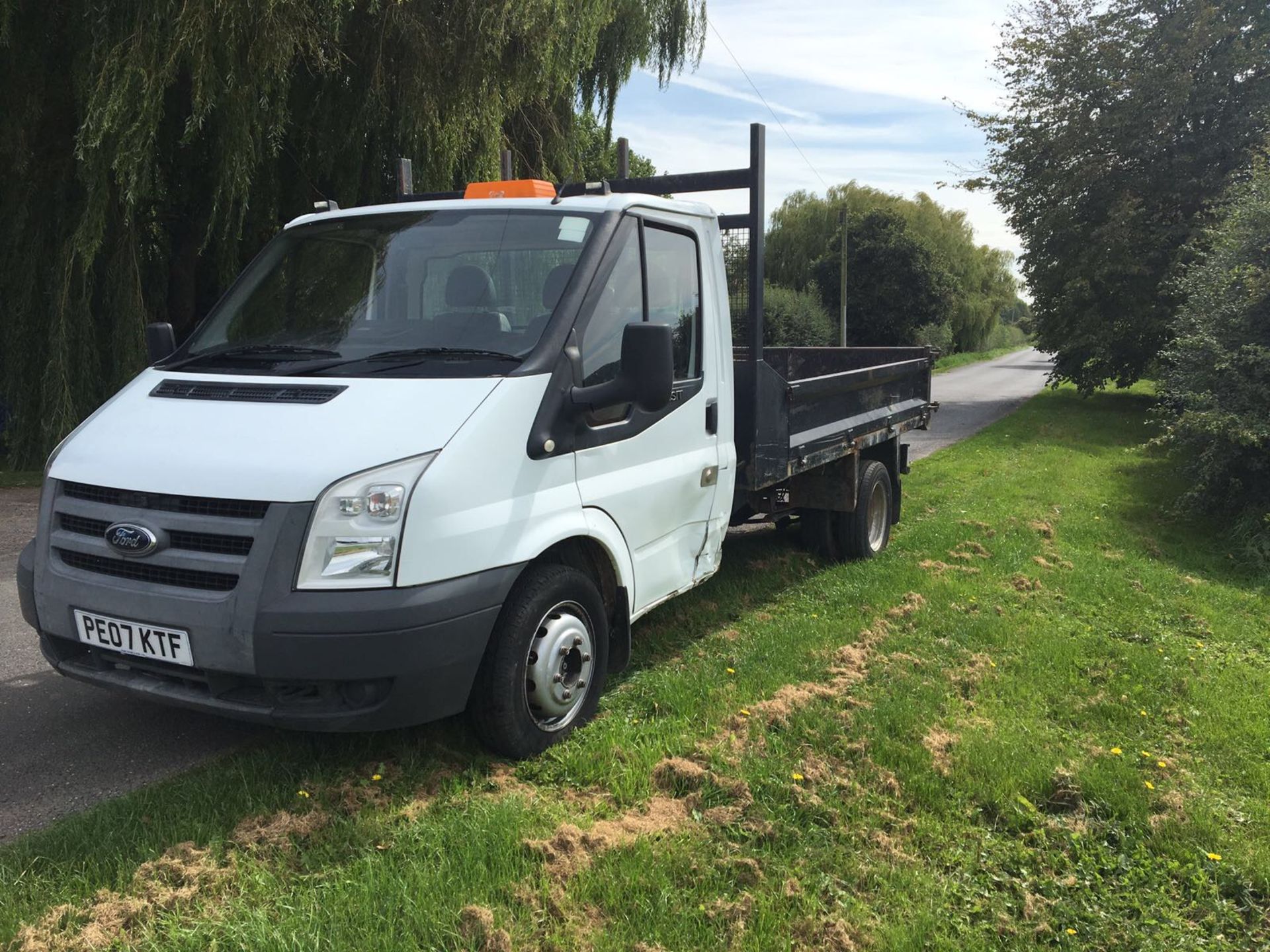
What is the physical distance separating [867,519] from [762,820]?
4247mm

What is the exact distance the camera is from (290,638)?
3100 mm

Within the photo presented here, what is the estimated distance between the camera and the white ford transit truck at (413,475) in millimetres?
3176

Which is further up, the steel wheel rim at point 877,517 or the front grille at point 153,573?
the front grille at point 153,573

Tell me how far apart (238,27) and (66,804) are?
7.81 metres

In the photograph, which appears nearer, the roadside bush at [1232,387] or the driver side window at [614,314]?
the driver side window at [614,314]

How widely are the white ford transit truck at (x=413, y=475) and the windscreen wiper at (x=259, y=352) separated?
2cm

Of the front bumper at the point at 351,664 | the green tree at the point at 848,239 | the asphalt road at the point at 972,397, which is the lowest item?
the asphalt road at the point at 972,397

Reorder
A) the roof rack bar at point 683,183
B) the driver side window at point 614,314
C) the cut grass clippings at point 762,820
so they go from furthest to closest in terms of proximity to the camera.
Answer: the roof rack bar at point 683,183 → the driver side window at point 614,314 → the cut grass clippings at point 762,820

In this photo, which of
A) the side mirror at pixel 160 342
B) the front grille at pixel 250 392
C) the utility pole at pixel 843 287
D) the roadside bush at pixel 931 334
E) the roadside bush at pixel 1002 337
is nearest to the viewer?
the front grille at pixel 250 392

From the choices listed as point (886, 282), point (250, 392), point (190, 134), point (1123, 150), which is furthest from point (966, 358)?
point (250, 392)

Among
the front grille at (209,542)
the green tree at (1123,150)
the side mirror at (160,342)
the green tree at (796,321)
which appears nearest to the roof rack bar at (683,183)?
the side mirror at (160,342)

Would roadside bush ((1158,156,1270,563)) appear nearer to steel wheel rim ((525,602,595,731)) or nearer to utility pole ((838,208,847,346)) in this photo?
steel wheel rim ((525,602,595,731))

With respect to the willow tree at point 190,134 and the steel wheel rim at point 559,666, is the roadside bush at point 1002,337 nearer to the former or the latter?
the willow tree at point 190,134

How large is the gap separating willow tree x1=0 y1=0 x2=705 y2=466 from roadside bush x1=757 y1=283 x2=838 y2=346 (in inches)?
792
